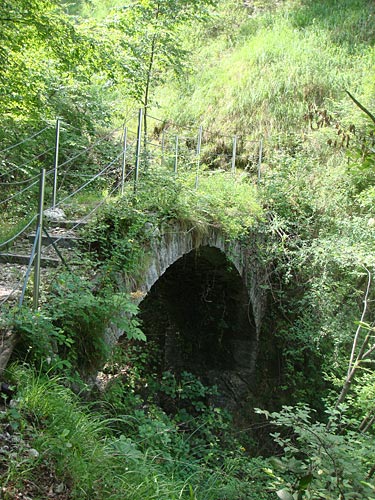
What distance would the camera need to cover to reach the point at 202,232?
6418 millimetres

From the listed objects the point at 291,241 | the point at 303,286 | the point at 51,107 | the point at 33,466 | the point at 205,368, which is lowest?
the point at 205,368

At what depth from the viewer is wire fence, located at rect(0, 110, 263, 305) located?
565 cm

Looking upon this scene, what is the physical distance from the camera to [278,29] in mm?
13500

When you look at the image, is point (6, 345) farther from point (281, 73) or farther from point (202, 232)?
point (281, 73)

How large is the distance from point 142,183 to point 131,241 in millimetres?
1184

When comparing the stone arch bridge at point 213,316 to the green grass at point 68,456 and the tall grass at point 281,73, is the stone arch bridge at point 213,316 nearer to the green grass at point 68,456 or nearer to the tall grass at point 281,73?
the tall grass at point 281,73

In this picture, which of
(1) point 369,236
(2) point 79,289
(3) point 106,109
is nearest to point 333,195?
(1) point 369,236

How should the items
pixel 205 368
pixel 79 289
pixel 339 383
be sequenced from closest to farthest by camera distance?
pixel 79 289
pixel 339 383
pixel 205 368

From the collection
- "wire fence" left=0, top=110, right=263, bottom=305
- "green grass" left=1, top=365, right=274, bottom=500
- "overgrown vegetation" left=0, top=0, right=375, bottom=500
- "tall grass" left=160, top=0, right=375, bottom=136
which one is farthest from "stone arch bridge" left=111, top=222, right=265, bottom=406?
"green grass" left=1, top=365, right=274, bottom=500

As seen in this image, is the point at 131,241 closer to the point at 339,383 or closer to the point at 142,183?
the point at 142,183

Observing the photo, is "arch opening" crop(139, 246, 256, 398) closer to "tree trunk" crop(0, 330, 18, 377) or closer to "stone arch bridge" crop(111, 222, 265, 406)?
"stone arch bridge" crop(111, 222, 265, 406)

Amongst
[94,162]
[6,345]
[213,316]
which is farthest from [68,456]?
[213,316]

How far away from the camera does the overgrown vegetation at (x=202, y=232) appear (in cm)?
296

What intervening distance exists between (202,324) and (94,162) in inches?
138
